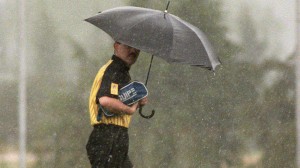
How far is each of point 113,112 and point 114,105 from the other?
0.20ft

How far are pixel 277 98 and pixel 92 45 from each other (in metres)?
2.26

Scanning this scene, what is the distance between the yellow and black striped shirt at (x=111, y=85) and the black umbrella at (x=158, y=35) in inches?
7.8

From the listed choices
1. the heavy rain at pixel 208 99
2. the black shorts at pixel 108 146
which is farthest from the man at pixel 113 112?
the heavy rain at pixel 208 99

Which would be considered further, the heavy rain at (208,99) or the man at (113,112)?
the heavy rain at (208,99)

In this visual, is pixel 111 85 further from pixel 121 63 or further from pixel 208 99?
pixel 208 99

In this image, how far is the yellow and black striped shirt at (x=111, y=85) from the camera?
18.0 ft

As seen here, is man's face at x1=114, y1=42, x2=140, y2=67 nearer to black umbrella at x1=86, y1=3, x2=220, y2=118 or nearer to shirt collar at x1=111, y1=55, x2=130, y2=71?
Answer: shirt collar at x1=111, y1=55, x2=130, y2=71

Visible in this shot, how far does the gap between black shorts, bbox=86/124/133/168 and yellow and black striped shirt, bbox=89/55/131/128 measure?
0.15ft

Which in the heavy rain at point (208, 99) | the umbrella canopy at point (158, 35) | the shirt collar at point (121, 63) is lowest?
the heavy rain at point (208, 99)

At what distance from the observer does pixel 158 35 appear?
5555 mm

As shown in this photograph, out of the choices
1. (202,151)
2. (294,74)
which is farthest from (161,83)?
(294,74)

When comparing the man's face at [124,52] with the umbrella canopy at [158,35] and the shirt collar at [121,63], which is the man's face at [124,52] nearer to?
the shirt collar at [121,63]

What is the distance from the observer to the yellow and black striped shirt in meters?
5.48

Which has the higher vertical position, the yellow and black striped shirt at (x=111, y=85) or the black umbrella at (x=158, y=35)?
the black umbrella at (x=158, y=35)
